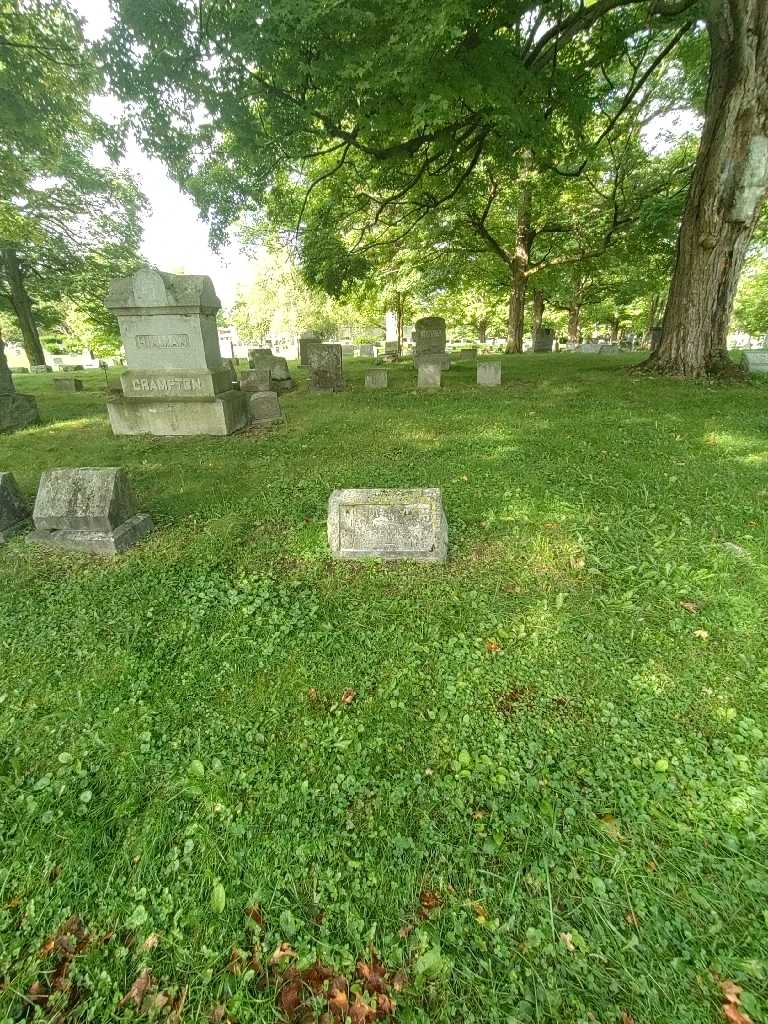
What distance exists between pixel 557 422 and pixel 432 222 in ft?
39.9

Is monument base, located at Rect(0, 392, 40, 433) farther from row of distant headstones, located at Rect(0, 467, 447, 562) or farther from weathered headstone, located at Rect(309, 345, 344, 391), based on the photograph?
weathered headstone, located at Rect(309, 345, 344, 391)

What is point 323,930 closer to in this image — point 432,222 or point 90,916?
point 90,916

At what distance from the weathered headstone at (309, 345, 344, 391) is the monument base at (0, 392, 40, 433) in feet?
20.9

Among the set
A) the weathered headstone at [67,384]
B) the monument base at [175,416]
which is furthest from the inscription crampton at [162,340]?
the weathered headstone at [67,384]

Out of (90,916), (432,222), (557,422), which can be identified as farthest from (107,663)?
(432,222)

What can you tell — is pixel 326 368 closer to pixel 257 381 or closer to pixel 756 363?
pixel 257 381

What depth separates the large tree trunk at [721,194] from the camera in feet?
26.7

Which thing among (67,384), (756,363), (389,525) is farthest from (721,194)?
(67,384)

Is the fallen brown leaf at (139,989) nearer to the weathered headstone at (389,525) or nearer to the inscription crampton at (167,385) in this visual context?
the weathered headstone at (389,525)

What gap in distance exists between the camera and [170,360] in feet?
25.0

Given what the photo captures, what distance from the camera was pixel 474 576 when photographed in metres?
3.59

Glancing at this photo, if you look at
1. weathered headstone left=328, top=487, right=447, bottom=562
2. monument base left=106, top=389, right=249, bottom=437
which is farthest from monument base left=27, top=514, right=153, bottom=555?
monument base left=106, top=389, right=249, bottom=437

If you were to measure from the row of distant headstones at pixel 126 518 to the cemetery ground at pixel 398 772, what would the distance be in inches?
7.8

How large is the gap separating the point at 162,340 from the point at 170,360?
0.33 m
